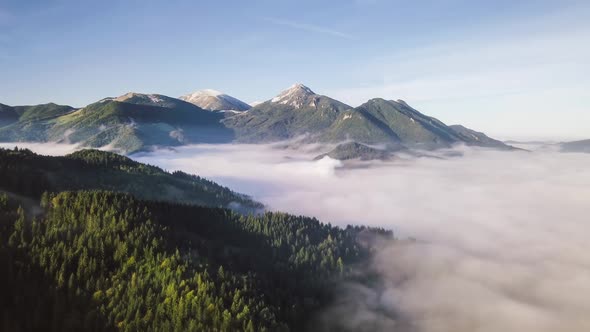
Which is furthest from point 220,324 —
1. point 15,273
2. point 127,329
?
point 15,273

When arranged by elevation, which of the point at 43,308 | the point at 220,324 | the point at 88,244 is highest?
the point at 88,244

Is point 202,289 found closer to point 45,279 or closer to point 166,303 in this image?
point 166,303

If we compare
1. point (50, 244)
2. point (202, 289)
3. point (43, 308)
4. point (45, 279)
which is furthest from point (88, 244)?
point (202, 289)

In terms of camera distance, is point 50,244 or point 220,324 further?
point 50,244

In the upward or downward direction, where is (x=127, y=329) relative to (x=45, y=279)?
downward

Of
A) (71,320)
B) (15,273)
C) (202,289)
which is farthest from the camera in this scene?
(202,289)

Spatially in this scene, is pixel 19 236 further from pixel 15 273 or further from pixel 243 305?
pixel 243 305

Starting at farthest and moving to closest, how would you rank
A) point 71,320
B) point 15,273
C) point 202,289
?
1. point 202,289
2. point 15,273
3. point 71,320

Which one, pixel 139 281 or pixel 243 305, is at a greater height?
pixel 139 281

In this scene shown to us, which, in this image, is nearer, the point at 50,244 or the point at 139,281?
the point at 139,281
